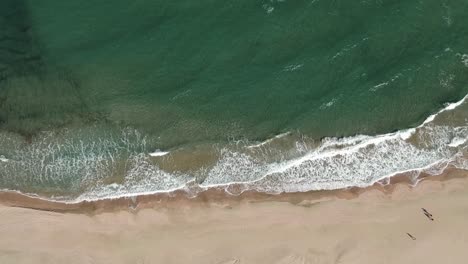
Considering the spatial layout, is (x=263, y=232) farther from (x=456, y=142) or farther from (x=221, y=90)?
(x=456, y=142)

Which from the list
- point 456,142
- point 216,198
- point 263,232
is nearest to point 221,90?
point 216,198

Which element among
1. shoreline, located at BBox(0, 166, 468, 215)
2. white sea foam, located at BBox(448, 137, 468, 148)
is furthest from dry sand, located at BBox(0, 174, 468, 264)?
white sea foam, located at BBox(448, 137, 468, 148)

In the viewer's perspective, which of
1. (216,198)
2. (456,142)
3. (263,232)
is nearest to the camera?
(263,232)

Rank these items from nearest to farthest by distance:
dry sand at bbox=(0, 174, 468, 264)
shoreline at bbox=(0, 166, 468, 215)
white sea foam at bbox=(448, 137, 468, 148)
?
dry sand at bbox=(0, 174, 468, 264)
shoreline at bbox=(0, 166, 468, 215)
white sea foam at bbox=(448, 137, 468, 148)

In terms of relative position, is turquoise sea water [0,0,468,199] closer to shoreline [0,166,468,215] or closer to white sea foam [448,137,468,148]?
white sea foam [448,137,468,148]

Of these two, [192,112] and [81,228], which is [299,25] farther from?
[81,228]

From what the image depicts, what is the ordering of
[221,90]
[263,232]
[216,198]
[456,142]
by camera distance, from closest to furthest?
[263,232], [216,198], [456,142], [221,90]

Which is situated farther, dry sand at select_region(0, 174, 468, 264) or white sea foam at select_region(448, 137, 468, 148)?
white sea foam at select_region(448, 137, 468, 148)
